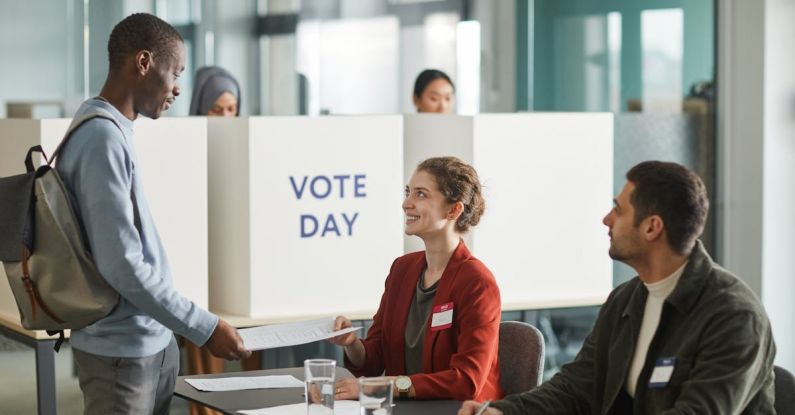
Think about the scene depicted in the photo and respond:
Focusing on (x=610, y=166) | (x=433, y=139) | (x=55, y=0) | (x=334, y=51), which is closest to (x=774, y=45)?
(x=610, y=166)

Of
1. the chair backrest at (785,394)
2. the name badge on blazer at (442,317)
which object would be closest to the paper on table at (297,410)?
the name badge on blazer at (442,317)

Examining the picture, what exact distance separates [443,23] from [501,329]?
4503 mm

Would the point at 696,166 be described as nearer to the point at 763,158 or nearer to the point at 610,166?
the point at 763,158

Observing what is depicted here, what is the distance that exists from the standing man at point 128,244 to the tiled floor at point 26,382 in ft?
4.73

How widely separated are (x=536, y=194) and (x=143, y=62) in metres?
2.42

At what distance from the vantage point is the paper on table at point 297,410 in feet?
8.19

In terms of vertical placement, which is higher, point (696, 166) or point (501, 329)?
point (696, 166)

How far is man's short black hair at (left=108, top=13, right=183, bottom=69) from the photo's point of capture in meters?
2.54

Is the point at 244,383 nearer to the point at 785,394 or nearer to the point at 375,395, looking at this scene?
the point at 375,395

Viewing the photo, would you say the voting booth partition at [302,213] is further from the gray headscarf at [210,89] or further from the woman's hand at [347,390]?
the woman's hand at [347,390]

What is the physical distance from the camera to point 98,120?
8.00ft

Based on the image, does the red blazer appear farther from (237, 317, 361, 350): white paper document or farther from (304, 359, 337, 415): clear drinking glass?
(304, 359, 337, 415): clear drinking glass

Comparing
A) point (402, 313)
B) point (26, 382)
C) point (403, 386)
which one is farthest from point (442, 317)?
point (26, 382)

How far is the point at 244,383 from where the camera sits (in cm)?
284
